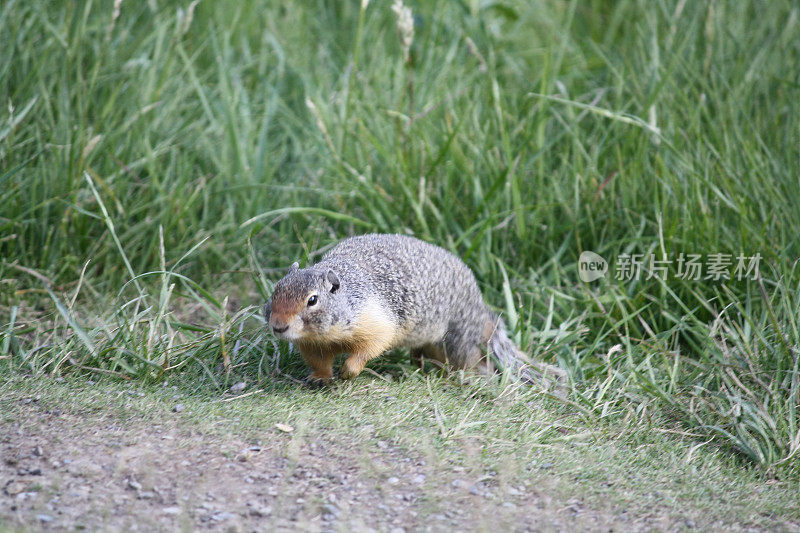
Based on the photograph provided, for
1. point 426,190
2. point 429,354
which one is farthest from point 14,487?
point 426,190

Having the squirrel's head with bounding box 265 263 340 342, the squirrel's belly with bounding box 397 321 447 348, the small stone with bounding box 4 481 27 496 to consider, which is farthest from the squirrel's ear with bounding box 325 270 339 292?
the small stone with bounding box 4 481 27 496

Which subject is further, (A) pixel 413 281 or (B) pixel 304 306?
(A) pixel 413 281

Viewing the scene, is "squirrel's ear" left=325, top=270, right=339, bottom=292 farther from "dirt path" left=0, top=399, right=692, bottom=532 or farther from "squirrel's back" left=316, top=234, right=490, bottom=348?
"dirt path" left=0, top=399, right=692, bottom=532

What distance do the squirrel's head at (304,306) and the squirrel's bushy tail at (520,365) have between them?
0.94m

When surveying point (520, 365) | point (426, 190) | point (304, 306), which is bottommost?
point (520, 365)

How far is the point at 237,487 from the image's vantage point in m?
2.97

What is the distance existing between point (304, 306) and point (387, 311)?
448mm

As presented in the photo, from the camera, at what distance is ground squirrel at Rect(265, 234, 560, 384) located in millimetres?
3539

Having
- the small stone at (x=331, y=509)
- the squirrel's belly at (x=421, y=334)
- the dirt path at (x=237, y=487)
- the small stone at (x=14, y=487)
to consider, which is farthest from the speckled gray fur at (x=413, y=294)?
the small stone at (x=14, y=487)

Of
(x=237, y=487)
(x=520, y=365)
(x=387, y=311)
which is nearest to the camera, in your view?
(x=237, y=487)

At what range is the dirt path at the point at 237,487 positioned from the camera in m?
2.76

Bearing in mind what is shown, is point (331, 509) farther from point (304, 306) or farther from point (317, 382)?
point (317, 382)

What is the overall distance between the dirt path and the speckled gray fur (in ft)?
2.03

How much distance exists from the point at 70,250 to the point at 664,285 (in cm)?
320
